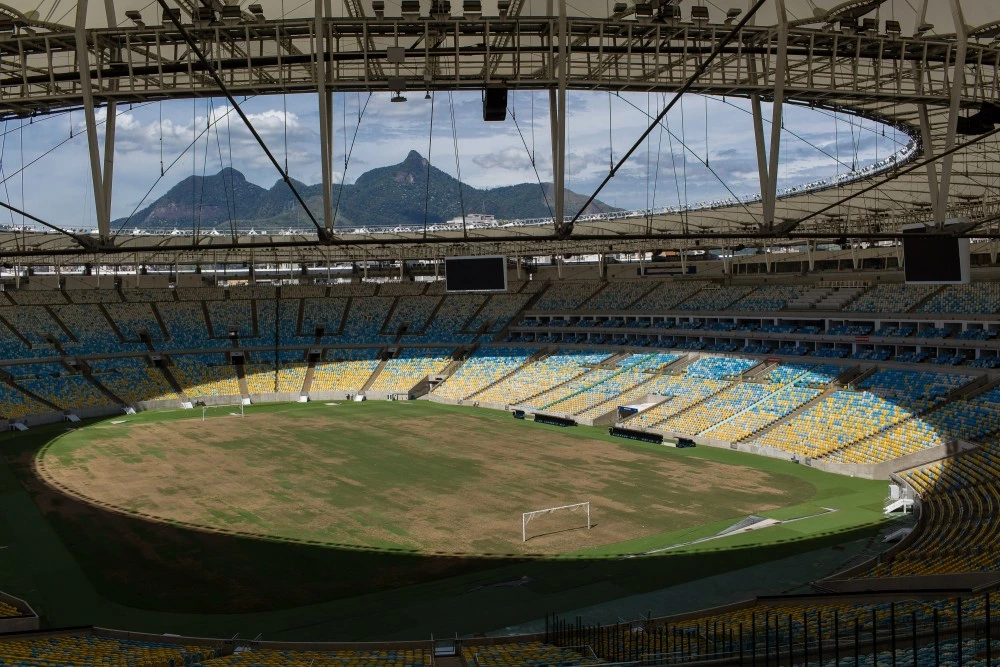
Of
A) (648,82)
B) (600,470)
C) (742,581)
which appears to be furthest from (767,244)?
(648,82)

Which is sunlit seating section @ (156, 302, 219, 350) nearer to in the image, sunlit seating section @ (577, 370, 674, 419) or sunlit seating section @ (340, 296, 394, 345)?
sunlit seating section @ (340, 296, 394, 345)

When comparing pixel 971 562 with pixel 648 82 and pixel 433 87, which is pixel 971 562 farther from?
pixel 433 87

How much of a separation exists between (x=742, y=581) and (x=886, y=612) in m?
6.97

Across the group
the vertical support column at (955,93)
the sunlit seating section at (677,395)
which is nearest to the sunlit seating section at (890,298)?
the sunlit seating section at (677,395)

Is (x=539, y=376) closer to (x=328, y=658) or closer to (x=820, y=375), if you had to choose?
(x=820, y=375)

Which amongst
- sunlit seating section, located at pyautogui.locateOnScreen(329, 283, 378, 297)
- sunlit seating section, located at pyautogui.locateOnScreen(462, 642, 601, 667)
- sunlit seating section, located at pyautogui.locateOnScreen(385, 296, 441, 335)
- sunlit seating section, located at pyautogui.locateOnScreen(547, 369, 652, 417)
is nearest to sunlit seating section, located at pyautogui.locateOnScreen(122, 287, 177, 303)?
sunlit seating section, located at pyautogui.locateOnScreen(329, 283, 378, 297)

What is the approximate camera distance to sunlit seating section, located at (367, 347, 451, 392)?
60.5 meters

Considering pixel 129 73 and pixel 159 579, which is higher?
pixel 129 73

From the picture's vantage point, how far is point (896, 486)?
90.6 feet

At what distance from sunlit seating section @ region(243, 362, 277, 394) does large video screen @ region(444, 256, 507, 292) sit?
29828 millimetres

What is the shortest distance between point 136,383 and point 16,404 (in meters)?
8.05

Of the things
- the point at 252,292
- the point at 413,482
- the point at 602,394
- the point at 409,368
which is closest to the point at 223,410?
the point at 409,368

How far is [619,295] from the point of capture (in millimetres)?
63062

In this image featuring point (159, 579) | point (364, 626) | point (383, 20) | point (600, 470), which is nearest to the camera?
point (383, 20)
